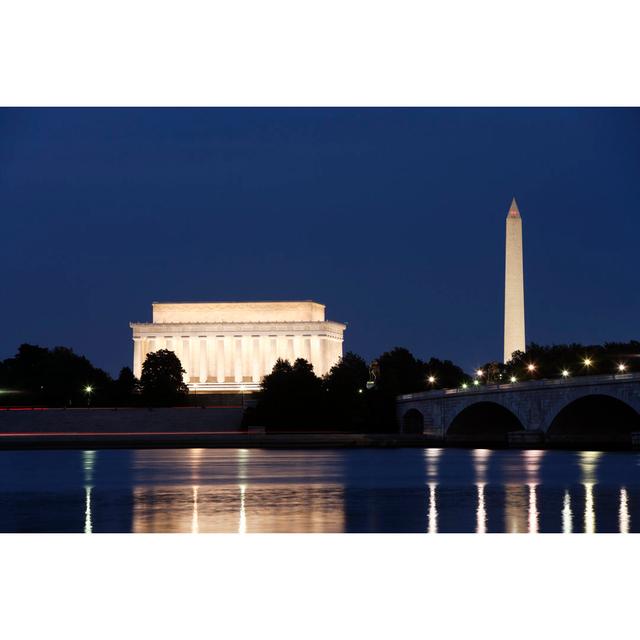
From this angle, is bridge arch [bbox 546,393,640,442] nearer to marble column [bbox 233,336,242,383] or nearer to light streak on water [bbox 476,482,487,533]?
light streak on water [bbox 476,482,487,533]

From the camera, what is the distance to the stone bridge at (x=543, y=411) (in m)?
84.0

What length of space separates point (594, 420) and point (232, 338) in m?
104

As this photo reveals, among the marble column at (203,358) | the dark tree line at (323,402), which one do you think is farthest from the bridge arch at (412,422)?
the marble column at (203,358)

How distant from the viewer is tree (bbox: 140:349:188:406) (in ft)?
482

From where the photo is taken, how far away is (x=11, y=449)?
10162 centimetres

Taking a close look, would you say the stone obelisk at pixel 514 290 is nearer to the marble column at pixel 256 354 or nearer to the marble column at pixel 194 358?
the marble column at pixel 256 354

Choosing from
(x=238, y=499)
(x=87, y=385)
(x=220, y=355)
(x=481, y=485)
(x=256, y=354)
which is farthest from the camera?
(x=256, y=354)

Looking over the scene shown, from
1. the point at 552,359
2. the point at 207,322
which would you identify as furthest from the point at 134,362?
the point at 552,359

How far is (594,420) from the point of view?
94.8 meters

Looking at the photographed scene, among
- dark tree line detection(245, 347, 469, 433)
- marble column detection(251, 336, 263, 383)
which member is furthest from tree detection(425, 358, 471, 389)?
marble column detection(251, 336, 263, 383)

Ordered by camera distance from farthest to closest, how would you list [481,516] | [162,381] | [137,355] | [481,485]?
[137,355], [162,381], [481,485], [481,516]

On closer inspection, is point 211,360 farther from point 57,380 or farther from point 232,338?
point 57,380

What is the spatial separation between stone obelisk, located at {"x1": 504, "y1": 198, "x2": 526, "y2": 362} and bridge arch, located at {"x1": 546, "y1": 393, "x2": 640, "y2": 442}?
39662mm

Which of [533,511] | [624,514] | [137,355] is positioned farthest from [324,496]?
[137,355]
